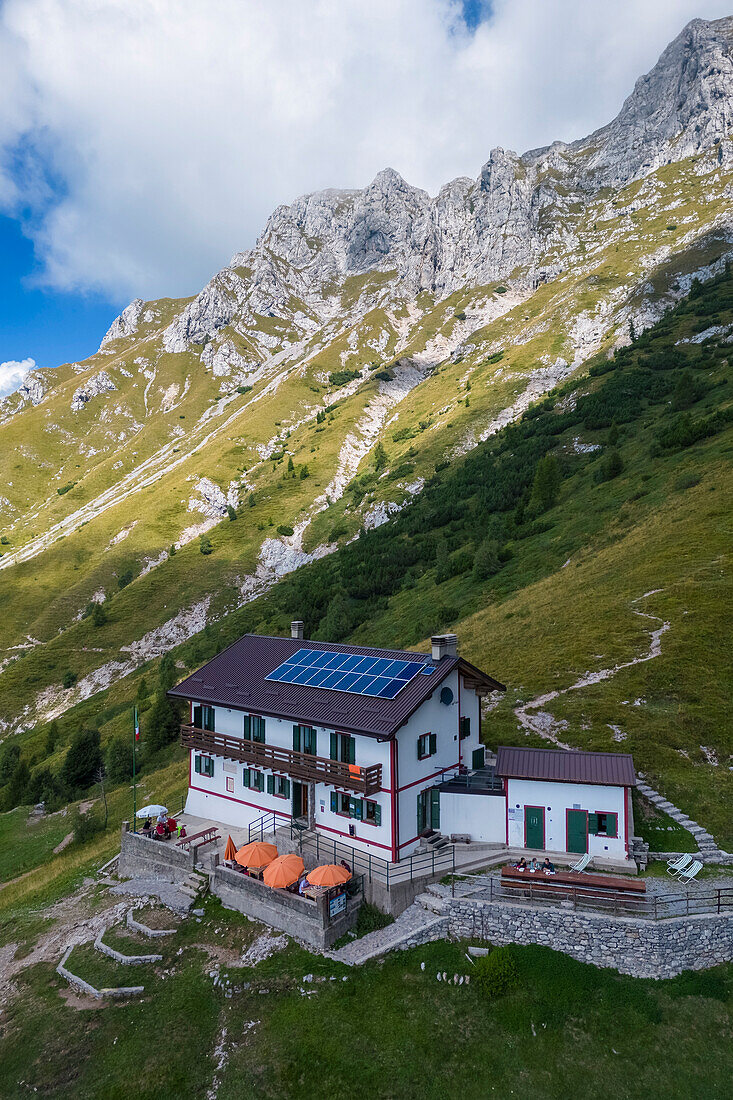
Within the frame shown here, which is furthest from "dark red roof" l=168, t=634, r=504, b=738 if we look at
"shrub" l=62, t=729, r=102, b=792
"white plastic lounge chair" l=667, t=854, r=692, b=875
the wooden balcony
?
"shrub" l=62, t=729, r=102, b=792

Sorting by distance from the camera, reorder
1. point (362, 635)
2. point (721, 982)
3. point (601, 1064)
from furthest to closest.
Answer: point (362, 635) → point (721, 982) → point (601, 1064)

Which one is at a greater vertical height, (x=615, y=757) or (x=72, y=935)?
(x=615, y=757)

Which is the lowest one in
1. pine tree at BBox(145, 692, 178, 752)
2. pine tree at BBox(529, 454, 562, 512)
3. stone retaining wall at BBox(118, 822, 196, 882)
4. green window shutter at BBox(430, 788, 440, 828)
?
pine tree at BBox(145, 692, 178, 752)

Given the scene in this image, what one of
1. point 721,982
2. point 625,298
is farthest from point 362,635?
point 625,298

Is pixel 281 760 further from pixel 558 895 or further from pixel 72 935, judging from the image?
pixel 558 895

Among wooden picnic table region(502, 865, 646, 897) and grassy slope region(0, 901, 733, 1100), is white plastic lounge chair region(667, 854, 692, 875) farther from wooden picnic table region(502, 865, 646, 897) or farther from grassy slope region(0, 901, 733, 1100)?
grassy slope region(0, 901, 733, 1100)

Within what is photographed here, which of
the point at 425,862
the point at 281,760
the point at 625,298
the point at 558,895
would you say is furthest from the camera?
the point at 625,298
